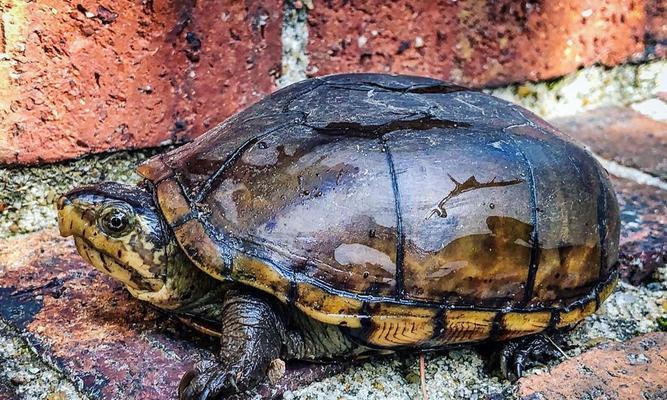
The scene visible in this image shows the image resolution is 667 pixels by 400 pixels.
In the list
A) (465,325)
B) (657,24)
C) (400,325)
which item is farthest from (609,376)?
(657,24)

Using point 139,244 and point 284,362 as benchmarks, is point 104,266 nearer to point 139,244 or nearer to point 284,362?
point 139,244

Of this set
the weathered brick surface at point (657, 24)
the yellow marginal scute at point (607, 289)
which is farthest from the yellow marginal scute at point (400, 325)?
the weathered brick surface at point (657, 24)

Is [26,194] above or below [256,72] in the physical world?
below

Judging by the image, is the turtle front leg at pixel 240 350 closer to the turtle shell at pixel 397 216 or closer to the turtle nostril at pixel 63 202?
the turtle shell at pixel 397 216

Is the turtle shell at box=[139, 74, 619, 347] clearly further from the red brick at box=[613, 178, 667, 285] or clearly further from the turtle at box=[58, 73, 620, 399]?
the red brick at box=[613, 178, 667, 285]

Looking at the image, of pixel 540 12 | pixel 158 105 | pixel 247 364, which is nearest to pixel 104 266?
pixel 247 364
